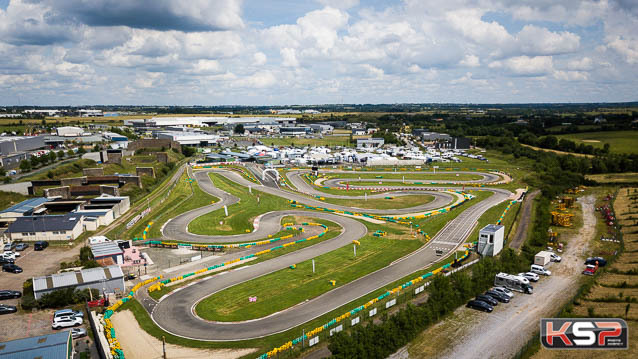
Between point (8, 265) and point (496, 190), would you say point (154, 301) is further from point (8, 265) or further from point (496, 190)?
point (496, 190)

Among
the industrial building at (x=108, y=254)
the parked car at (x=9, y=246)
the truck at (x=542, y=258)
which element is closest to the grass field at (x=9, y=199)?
the parked car at (x=9, y=246)

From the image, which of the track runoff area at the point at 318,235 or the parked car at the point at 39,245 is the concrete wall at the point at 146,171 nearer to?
the track runoff area at the point at 318,235

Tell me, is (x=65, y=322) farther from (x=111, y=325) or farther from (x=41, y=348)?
(x=41, y=348)

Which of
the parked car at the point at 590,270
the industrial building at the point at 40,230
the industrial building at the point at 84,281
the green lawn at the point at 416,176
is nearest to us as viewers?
the industrial building at the point at 84,281

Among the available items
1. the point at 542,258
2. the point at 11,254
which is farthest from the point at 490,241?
the point at 11,254

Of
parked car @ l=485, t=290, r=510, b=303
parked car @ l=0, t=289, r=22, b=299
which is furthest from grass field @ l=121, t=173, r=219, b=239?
parked car @ l=485, t=290, r=510, b=303
